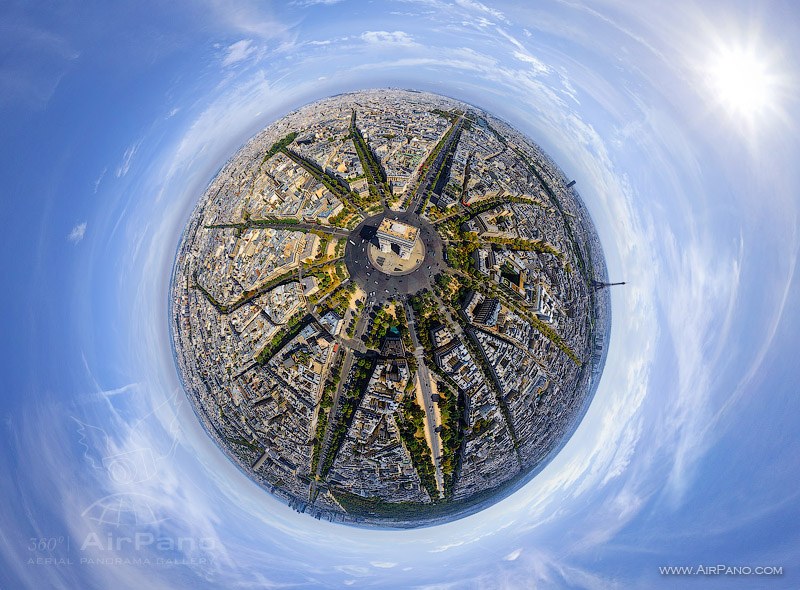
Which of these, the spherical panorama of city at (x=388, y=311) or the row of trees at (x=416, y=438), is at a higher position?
the spherical panorama of city at (x=388, y=311)

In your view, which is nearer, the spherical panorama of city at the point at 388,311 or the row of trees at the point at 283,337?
the spherical panorama of city at the point at 388,311

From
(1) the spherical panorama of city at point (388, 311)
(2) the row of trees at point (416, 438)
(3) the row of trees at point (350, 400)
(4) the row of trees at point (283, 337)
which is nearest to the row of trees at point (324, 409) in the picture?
(1) the spherical panorama of city at point (388, 311)

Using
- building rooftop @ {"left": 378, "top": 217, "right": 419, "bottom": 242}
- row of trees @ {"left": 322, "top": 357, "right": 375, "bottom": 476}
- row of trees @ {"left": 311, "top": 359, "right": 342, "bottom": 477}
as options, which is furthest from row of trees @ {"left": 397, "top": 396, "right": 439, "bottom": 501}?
building rooftop @ {"left": 378, "top": 217, "right": 419, "bottom": 242}

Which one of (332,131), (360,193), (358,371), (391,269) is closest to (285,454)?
(358,371)

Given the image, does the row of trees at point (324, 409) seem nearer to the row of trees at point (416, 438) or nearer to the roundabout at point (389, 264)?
the row of trees at point (416, 438)

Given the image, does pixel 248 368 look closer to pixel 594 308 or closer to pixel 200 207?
pixel 200 207

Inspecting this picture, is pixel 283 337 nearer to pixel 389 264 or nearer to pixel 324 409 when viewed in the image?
pixel 324 409

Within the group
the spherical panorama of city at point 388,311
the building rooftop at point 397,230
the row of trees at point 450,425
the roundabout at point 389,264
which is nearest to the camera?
the building rooftop at point 397,230

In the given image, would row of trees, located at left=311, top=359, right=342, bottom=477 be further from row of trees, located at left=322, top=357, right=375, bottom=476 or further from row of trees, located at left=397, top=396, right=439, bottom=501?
row of trees, located at left=397, top=396, right=439, bottom=501
